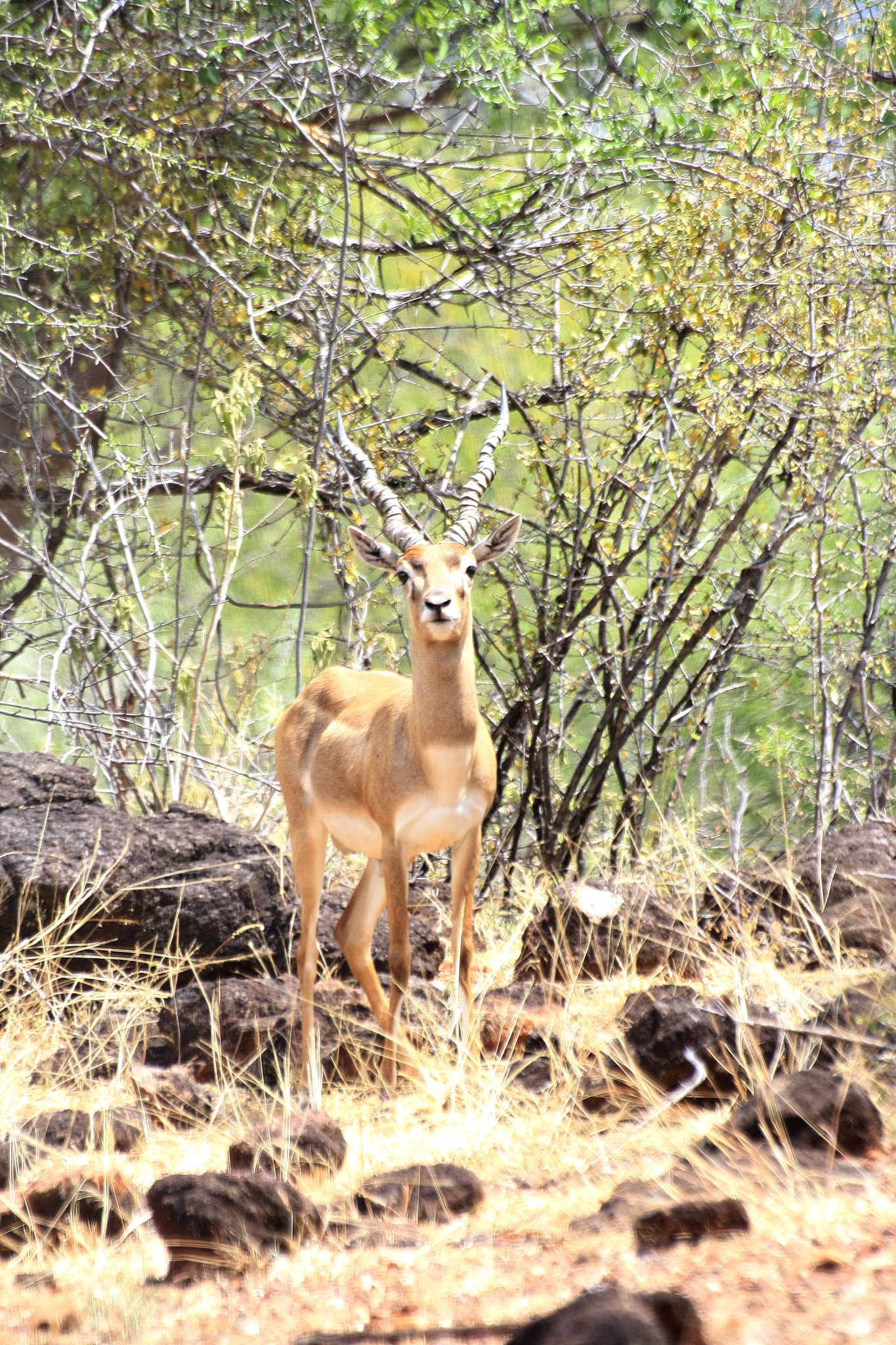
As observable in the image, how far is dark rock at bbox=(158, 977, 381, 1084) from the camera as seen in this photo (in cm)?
479

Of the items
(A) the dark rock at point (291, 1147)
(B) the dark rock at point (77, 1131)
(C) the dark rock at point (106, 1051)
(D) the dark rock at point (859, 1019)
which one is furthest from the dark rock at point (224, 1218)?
(D) the dark rock at point (859, 1019)

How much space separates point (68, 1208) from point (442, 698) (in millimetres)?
1963

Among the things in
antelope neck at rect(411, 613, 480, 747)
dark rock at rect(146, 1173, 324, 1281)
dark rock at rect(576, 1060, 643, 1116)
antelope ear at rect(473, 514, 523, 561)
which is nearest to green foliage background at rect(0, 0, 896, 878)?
antelope ear at rect(473, 514, 523, 561)

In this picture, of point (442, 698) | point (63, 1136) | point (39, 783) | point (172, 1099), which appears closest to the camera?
point (63, 1136)

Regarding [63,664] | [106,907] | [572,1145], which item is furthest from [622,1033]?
[63,664]

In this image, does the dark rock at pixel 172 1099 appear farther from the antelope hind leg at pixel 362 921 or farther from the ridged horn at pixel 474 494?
A: the ridged horn at pixel 474 494

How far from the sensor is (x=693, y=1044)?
372 centimetres

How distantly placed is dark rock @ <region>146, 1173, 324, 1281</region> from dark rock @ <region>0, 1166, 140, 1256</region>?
18 centimetres

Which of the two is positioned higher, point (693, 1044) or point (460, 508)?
point (460, 508)

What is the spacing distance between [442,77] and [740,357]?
2.58m

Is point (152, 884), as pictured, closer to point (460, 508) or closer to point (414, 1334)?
point (460, 508)

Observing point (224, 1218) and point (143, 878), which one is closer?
point (224, 1218)

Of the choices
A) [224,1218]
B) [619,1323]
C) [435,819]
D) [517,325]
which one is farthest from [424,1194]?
[517,325]

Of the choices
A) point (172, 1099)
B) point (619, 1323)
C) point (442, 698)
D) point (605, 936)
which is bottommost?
point (172, 1099)
